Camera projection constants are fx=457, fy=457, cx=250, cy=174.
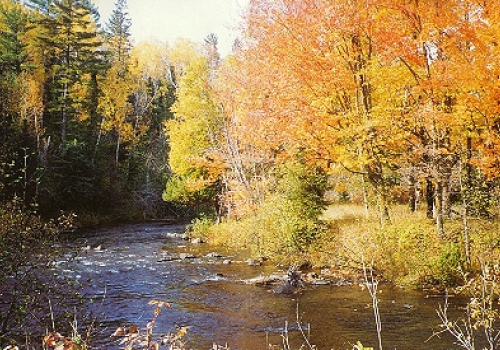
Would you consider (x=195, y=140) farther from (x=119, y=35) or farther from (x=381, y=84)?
(x=119, y=35)

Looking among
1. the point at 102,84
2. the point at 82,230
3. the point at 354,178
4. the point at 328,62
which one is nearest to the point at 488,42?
the point at 328,62

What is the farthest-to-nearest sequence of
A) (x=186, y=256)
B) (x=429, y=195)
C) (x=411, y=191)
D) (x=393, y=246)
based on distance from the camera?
1. (x=411, y=191)
2. (x=186, y=256)
3. (x=429, y=195)
4. (x=393, y=246)

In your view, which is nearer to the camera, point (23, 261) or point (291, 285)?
point (23, 261)

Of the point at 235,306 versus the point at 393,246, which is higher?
the point at 393,246

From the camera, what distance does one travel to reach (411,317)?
11562 millimetres

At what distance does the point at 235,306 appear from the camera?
13.4 metres

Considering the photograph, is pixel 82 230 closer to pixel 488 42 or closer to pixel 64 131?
pixel 64 131

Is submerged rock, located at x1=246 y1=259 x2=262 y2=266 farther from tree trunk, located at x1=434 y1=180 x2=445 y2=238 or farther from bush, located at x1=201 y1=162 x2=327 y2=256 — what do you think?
tree trunk, located at x1=434 y1=180 x2=445 y2=238

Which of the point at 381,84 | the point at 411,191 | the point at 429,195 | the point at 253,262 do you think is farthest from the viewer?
the point at 411,191

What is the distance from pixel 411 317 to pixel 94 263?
13.6 m

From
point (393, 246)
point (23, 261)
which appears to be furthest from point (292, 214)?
point (23, 261)

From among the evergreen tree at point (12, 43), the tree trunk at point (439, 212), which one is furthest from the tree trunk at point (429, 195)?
the evergreen tree at point (12, 43)

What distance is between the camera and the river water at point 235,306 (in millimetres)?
10336

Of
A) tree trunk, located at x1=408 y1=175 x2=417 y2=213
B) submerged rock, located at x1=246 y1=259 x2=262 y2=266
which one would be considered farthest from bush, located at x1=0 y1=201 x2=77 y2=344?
tree trunk, located at x1=408 y1=175 x2=417 y2=213
